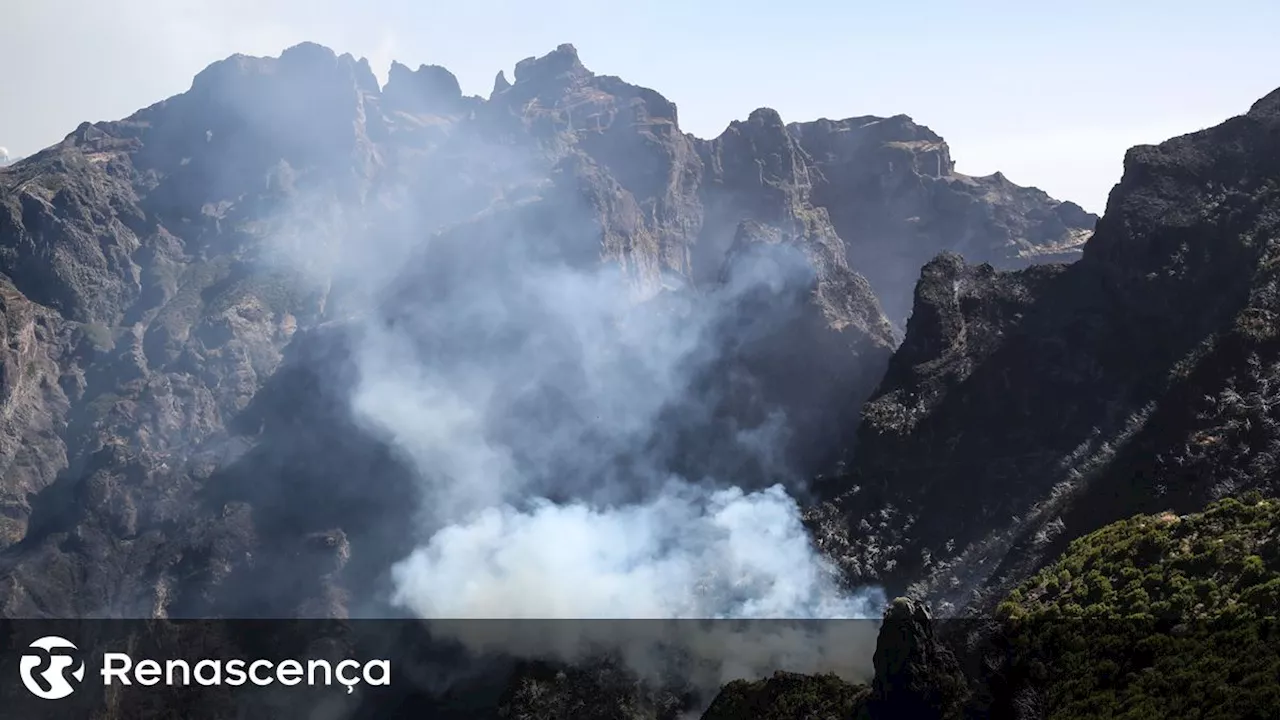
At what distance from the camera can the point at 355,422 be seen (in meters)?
183

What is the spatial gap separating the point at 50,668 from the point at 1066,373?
119622 millimetres

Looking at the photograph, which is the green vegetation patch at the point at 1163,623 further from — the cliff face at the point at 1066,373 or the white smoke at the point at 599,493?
the white smoke at the point at 599,493

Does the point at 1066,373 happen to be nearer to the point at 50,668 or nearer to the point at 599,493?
the point at 599,493

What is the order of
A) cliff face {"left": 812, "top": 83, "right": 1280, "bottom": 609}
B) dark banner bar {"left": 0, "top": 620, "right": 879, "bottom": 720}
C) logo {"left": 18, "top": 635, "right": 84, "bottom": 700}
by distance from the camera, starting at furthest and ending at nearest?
1. logo {"left": 18, "top": 635, "right": 84, "bottom": 700}
2. dark banner bar {"left": 0, "top": 620, "right": 879, "bottom": 720}
3. cliff face {"left": 812, "top": 83, "right": 1280, "bottom": 609}

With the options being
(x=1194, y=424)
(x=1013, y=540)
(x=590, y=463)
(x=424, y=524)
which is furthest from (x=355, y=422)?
(x=1194, y=424)

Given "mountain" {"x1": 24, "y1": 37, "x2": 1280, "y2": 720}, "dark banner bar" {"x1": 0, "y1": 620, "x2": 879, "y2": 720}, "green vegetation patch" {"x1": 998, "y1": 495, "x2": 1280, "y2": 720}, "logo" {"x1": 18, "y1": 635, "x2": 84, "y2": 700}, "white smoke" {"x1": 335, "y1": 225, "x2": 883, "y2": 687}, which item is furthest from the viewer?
"logo" {"x1": 18, "y1": 635, "x2": 84, "y2": 700}

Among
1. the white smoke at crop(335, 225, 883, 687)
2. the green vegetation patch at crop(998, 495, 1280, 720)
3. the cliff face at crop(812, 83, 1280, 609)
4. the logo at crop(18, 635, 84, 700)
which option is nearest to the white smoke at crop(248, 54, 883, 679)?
the white smoke at crop(335, 225, 883, 687)

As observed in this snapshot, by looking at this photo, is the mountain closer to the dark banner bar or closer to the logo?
the dark banner bar

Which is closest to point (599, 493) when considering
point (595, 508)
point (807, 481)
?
point (595, 508)

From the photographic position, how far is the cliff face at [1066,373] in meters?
90.3

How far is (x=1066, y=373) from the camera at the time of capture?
382ft

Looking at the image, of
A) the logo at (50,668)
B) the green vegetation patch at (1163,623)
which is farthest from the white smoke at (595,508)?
the logo at (50,668)

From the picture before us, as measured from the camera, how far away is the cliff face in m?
90.3

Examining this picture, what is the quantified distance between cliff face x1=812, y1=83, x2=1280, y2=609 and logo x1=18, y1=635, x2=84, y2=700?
9279cm
